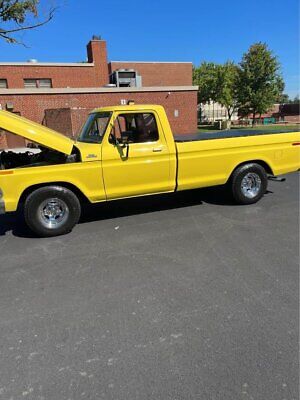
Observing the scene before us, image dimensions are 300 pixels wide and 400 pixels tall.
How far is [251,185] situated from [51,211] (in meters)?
3.89

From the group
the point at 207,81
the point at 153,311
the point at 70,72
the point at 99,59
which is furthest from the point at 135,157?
the point at 207,81

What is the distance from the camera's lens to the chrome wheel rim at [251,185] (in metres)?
6.50

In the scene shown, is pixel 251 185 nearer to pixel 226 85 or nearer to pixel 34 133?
pixel 34 133

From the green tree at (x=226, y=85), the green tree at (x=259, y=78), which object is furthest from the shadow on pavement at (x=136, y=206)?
the green tree at (x=226, y=85)

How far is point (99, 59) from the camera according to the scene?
3325 cm

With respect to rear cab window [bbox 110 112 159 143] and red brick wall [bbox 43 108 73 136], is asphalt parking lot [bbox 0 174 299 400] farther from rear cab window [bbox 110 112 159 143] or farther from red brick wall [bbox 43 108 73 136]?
red brick wall [bbox 43 108 73 136]

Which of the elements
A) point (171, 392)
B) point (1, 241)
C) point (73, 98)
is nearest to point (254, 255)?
point (171, 392)

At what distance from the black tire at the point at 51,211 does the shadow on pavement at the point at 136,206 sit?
32 centimetres

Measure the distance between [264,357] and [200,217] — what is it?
11.3 feet

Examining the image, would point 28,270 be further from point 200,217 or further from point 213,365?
point 200,217

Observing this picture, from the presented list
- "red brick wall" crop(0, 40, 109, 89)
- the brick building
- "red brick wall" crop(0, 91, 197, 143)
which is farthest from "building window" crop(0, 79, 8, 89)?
"red brick wall" crop(0, 91, 197, 143)

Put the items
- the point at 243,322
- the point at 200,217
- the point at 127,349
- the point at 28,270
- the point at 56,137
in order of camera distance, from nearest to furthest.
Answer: the point at 127,349 < the point at 243,322 < the point at 28,270 < the point at 56,137 < the point at 200,217

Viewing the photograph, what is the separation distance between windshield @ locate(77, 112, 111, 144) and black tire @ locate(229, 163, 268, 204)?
266 cm

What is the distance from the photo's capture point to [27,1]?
11.5m
